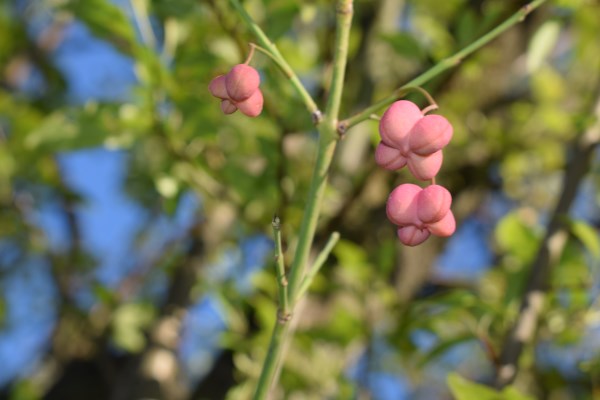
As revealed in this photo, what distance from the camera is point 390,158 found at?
70 centimetres

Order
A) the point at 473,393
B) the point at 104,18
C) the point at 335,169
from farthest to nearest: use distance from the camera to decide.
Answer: the point at 335,169
the point at 104,18
the point at 473,393

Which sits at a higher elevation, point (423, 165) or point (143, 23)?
point (143, 23)

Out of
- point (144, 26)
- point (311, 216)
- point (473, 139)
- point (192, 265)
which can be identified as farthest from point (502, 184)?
point (311, 216)

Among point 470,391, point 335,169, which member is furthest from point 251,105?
point 335,169

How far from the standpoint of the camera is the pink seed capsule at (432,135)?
672 millimetres

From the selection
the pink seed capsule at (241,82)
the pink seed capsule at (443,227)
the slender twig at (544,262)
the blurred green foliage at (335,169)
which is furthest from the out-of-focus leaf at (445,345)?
the pink seed capsule at (241,82)

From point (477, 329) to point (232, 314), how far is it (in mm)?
832

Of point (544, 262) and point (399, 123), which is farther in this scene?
point (544, 262)

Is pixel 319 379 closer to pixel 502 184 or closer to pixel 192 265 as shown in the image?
pixel 192 265

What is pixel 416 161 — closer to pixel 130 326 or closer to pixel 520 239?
pixel 520 239

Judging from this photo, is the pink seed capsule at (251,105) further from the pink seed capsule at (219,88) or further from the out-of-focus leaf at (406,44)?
the out-of-focus leaf at (406,44)

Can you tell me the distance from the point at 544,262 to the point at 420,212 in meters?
0.80

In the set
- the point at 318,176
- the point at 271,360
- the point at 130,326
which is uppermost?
the point at 130,326

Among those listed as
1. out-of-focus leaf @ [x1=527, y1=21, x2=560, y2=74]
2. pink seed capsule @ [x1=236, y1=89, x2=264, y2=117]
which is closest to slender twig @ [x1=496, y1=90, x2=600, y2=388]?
out-of-focus leaf @ [x1=527, y1=21, x2=560, y2=74]
